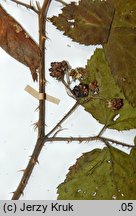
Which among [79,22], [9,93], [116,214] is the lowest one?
[116,214]

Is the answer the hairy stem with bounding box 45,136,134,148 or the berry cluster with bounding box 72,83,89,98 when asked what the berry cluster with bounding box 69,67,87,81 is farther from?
the hairy stem with bounding box 45,136,134,148

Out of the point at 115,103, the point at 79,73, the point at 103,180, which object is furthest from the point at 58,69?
the point at 103,180

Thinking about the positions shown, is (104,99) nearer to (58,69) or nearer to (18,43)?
(58,69)

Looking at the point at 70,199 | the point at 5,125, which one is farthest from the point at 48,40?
the point at 70,199

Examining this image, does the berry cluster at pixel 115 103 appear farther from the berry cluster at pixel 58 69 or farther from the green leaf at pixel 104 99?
the berry cluster at pixel 58 69

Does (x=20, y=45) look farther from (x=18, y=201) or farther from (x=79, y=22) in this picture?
(x=18, y=201)
